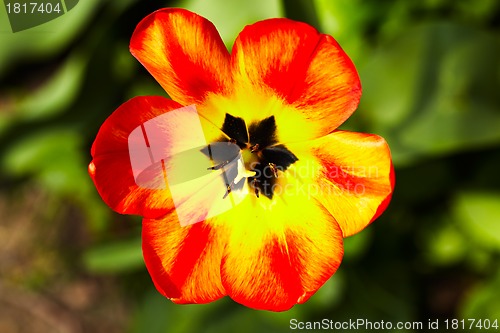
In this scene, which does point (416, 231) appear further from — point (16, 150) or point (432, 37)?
point (16, 150)

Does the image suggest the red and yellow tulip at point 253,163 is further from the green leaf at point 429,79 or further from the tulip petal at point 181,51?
the green leaf at point 429,79

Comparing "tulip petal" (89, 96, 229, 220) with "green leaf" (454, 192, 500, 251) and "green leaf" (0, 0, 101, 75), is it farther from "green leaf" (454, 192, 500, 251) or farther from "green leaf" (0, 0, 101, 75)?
"green leaf" (454, 192, 500, 251)

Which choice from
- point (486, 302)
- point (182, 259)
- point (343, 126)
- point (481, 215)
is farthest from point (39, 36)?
point (486, 302)

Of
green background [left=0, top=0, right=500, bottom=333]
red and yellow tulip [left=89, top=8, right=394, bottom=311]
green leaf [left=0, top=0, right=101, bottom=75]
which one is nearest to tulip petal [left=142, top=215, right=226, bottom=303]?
red and yellow tulip [left=89, top=8, right=394, bottom=311]

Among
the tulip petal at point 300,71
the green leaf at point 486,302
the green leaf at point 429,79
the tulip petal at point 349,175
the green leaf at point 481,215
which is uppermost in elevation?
the tulip petal at point 300,71

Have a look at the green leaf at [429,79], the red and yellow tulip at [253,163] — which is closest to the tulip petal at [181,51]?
the red and yellow tulip at [253,163]

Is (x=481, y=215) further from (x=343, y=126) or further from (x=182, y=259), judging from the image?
(x=182, y=259)

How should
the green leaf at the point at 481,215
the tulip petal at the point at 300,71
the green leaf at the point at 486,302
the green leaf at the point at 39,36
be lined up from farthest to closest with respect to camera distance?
1. the green leaf at the point at 486,302
2. the green leaf at the point at 481,215
3. the green leaf at the point at 39,36
4. the tulip petal at the point at 300,71
